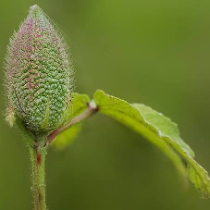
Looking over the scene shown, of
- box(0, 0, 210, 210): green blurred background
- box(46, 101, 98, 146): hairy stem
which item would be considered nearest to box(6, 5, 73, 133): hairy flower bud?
box(46, 101, 98, 146): hairy stem

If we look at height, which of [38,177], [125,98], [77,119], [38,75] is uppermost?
[125,98]

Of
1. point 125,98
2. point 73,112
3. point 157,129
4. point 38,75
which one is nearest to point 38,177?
point 38,75

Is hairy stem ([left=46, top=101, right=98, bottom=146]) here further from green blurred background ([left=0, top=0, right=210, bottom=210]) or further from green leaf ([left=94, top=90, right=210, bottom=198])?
green blurred background ([left=0, top=0, right=210, bottom=210])

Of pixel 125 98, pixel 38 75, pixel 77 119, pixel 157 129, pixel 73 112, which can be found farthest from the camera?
pixel 125 98

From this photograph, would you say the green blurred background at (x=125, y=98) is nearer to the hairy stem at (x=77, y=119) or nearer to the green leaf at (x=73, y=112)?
the green leaf at (x=73, y=112)

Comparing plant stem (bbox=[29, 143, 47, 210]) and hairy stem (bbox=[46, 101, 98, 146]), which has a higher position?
hairy stem (bbox=[46, 101, 98, 146])

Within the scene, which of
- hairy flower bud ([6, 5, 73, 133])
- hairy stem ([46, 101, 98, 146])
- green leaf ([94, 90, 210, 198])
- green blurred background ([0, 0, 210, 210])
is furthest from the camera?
green blurred background ([0, 0, 210, 210])

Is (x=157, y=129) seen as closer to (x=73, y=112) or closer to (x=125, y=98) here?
(x=73, y=112)
